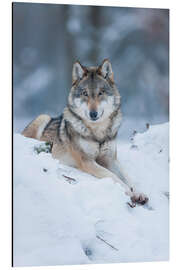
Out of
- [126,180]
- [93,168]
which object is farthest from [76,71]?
[126,180]

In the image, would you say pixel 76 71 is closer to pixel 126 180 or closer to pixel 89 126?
pixel 89 126

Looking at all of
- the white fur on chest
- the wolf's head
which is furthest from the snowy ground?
the wolf's head

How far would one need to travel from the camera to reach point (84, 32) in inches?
134

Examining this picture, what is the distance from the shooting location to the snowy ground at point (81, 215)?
317cm

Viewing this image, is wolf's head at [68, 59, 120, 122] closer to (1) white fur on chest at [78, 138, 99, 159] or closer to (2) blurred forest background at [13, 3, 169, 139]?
(2) blurred forest background at [13, 3, 169, 139]

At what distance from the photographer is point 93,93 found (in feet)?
10.9

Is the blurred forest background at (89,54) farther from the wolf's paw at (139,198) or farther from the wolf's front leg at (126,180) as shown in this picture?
the wolf's paw at (139,198)

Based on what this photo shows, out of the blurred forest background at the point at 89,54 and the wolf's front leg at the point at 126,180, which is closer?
the blurred forest background at the point at 89,54

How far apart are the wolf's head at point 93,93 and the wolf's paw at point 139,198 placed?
60 cm

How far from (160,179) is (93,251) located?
2.48 ft

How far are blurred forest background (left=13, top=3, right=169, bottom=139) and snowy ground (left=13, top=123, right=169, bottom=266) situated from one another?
224mm

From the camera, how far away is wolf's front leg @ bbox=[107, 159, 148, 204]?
342 centimetres

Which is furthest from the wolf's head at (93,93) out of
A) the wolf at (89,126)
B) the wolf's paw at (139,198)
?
the wolf's paw at (139,198)
